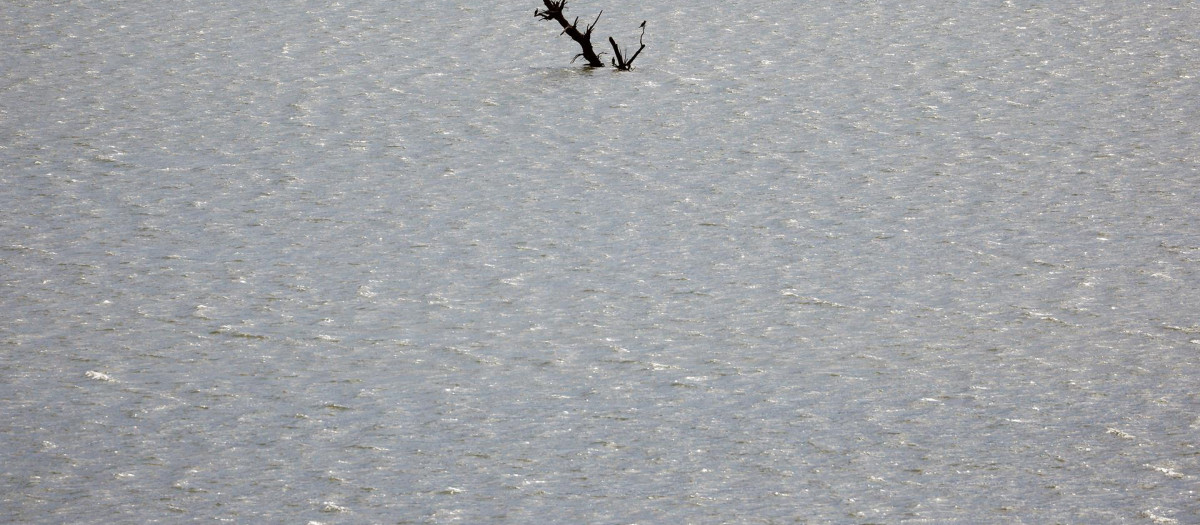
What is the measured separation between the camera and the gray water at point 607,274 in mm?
1110

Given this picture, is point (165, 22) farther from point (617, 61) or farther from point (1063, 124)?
point (1063, 124)

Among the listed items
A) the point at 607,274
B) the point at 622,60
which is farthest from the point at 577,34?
the point at 607,274

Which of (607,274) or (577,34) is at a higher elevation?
(577,34)

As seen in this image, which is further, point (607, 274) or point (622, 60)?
point (622, 60)

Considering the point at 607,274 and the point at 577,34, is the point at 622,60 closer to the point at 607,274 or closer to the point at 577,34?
the point at 577,34

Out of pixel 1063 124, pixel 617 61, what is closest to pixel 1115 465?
pixel 1063 124

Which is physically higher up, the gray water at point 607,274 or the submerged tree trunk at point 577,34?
the submerged tree trunk at point 577,34

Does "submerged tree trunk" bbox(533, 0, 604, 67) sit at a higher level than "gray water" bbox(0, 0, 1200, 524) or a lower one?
higher

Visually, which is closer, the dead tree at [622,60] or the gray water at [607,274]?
the gray water at [607,274]

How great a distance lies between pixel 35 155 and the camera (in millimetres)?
1881

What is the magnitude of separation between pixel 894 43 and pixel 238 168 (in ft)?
3.95

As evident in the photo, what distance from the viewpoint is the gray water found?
1110mm

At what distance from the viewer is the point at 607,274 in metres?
1.52

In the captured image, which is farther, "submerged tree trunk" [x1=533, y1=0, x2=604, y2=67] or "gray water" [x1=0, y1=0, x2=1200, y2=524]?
"submerged tree trunk" [x1=533, y1=0, x2=604, y2=67]
